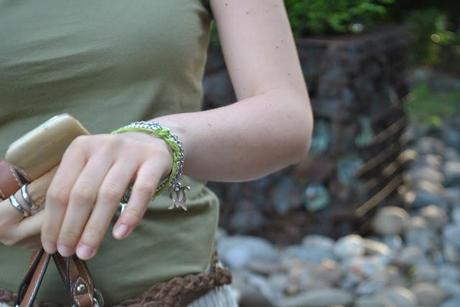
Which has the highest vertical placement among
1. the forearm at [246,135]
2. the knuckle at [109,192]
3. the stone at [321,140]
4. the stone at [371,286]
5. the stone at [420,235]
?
the knuckle at [109,192]

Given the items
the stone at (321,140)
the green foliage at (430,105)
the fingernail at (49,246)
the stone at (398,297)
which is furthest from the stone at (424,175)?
the fingernail at (49,246)

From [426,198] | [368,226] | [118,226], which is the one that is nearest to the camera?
[118,226]

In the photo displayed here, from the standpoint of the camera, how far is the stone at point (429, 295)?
3744 mm

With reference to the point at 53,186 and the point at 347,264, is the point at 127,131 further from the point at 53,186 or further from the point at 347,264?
the point at 347,264

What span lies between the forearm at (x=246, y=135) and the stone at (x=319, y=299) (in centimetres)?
258

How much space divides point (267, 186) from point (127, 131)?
3245 millimetres

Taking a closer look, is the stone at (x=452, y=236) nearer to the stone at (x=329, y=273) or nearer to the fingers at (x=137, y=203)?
the stone at (x=329, y=273)

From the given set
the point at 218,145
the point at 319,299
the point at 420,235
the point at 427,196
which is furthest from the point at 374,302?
the point at 218,145

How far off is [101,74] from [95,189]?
29cm

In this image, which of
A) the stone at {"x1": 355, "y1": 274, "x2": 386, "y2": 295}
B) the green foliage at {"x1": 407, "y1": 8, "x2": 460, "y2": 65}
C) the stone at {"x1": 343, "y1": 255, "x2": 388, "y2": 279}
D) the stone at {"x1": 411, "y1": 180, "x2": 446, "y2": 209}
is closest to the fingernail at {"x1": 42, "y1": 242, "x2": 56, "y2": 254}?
the stone at {"x1": 355, "y1": 274, "x2": 386, "y2": 295}

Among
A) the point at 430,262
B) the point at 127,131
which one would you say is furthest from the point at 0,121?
the point at 430,262

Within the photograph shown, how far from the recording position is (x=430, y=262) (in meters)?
4.18

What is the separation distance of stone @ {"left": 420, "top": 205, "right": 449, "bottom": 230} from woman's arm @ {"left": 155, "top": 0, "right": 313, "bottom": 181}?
11.7 ft

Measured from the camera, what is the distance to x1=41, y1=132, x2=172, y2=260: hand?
0.82m
